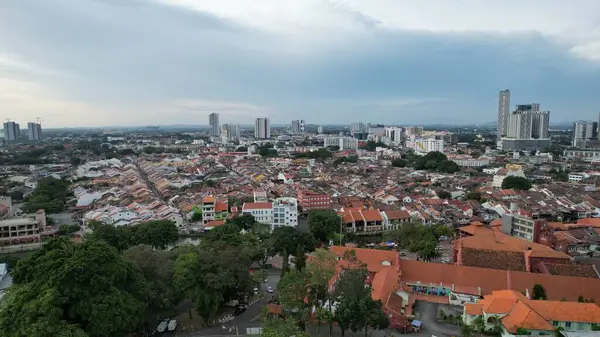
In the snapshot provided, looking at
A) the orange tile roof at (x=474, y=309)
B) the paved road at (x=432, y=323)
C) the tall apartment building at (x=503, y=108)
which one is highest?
the tall apartment building at (x=503, y=108)

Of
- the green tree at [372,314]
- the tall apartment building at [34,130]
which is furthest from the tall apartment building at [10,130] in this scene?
the green tree at [372,314]

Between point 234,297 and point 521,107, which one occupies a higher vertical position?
point 521,107

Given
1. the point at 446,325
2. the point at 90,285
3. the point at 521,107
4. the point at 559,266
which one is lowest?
the point at 446,325

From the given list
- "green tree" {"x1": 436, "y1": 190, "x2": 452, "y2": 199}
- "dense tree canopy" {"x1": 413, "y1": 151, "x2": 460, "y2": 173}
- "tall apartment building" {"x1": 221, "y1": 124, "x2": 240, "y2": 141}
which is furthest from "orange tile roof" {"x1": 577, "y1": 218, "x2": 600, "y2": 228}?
"tall apartment building" {"x1": 221, "y1": 124, "x2": 240, "y2": 141}

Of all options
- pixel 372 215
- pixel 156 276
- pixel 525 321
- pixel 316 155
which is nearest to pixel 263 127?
pixel 316 155

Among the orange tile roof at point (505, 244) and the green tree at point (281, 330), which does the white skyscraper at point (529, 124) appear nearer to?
the orange tile roof at point (505, 244)

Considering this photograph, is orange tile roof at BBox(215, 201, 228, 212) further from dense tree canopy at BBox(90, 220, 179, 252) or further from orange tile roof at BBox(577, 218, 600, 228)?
orange tile roof at BBox(577, 218, 600, 228)

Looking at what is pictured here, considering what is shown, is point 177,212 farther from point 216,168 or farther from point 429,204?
point 216,168

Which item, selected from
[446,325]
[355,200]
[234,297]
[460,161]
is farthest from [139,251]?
[460,161]
